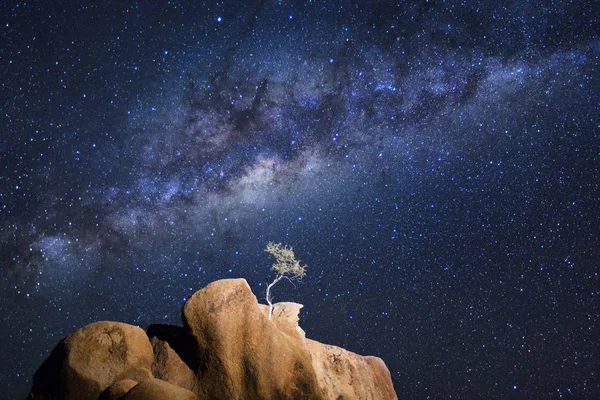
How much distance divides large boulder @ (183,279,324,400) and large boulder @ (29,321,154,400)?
223 centimetres

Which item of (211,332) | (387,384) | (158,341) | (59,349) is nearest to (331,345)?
(387,384)

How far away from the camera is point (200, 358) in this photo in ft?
51.0

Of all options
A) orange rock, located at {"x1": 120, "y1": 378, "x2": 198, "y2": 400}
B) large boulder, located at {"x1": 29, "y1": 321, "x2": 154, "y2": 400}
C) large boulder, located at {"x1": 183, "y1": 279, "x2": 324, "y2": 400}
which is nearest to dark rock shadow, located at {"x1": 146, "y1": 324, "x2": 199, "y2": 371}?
large boulder, located at {"x1": 183, "y1": 279, "x2": 324, "y2": 400}

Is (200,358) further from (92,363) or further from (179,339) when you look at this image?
(92,363)

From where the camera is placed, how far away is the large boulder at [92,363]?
13750 mm

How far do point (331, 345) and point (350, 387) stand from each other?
223 centimetres

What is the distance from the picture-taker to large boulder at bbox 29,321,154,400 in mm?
13750

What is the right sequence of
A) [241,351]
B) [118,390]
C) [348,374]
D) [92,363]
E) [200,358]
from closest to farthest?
[118,390], [92,363], [200,358], [241,351], [348,374]

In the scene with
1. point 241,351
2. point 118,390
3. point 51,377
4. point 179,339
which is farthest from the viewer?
point 179,339

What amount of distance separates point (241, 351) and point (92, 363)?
18.0ft

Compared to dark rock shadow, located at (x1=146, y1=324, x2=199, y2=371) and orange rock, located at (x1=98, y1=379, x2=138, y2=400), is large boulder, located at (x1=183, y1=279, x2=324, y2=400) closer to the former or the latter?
dark rock shadow, located at (x1=146, y1=324, x2=199, y2=371)

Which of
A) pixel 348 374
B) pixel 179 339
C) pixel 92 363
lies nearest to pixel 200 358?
pixel 179 339

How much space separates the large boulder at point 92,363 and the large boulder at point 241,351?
223 cm

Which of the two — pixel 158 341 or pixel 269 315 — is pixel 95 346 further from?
pixel 269 315
